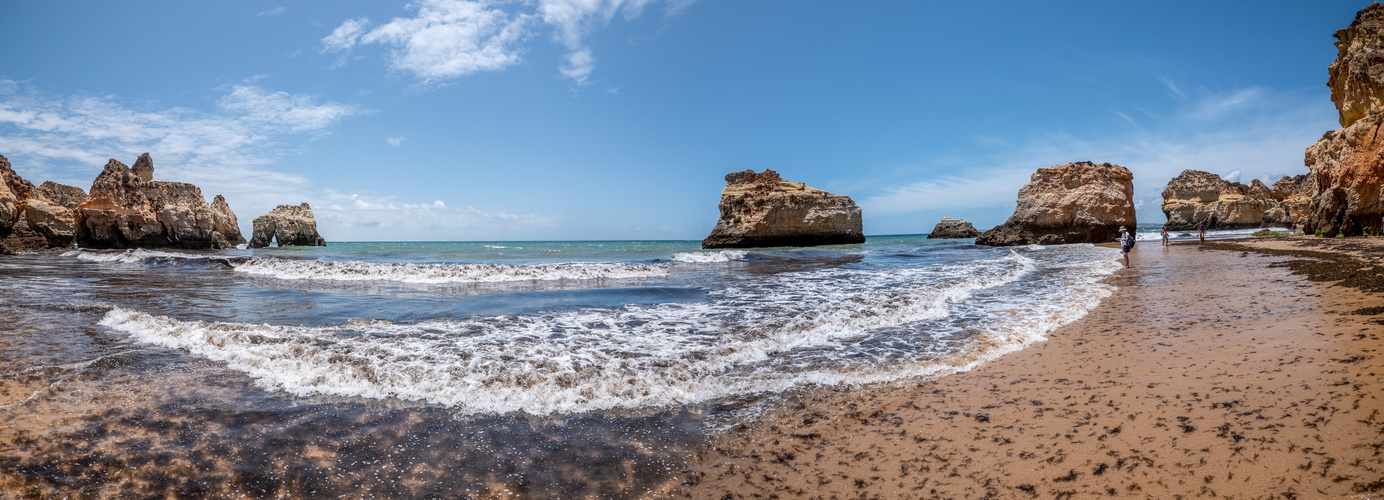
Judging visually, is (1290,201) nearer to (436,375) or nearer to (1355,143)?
(1355,143)

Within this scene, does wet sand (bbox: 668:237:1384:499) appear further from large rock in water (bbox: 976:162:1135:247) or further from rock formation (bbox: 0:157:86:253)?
rock formation (bbox: 0:157:86:253)

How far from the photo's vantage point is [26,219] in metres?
29.3

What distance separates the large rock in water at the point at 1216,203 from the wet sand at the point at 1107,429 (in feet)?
238

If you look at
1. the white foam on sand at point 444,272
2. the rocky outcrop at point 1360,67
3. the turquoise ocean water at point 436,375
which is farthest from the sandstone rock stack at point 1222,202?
the turquoise ocean water at point 436,375

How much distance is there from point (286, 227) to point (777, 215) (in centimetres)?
4759

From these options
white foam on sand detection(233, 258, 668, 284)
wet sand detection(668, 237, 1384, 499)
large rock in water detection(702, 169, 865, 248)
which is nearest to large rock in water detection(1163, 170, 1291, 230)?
large rock in water detection(702, 169, 865, 248)

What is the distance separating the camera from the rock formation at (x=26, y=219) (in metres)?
26.4

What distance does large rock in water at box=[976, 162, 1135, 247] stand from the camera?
113 ft

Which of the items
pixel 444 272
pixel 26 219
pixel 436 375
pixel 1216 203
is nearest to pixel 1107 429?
pixel 436 375

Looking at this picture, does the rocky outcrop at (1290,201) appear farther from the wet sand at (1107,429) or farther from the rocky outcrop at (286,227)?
the rocky outcrop at (286,227)

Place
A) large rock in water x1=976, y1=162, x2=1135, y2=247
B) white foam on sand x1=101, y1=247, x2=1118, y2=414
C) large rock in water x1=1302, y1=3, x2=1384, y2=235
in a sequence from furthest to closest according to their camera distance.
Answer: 1. large rock in water x1=976, y1=162, x2=1135, y2=247
2. large rock in water x1=1302, y1=3, x2=1384, y2=235
3. white foam on sand x1=101, y1=247, x2=1118, y2=414

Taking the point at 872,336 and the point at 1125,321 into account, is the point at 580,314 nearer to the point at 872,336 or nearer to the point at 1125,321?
the point at 872,336

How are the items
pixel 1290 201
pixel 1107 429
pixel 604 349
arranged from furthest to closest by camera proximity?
pixel 1290 201, pixel 604 349, pixel 1107 429

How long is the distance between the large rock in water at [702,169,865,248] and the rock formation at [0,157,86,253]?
40.3 metres
